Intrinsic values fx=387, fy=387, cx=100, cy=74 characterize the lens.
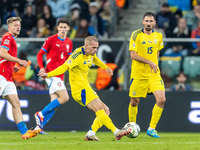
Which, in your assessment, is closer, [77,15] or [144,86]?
[144,86]

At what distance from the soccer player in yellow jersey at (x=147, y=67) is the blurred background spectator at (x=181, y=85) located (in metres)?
2.21

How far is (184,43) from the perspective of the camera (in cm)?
1008

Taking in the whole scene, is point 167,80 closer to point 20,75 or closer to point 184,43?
point 184,43

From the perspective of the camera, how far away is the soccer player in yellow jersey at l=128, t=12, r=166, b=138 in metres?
7.67

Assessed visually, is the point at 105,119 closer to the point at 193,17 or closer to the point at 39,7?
the point at 193,17

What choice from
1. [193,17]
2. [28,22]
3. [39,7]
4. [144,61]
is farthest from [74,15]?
[144,61]

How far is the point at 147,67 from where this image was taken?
25.6 feet

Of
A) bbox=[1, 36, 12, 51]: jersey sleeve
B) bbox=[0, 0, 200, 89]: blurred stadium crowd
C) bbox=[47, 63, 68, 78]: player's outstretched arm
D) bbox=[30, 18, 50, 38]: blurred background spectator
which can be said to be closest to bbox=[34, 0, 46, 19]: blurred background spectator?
bbox=[0, 0, 200, 89]: blurred stadium crowd

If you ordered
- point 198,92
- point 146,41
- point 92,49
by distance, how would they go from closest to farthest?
point 92,49 → point 146,41 → point 198,92

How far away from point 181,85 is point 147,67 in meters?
2.46

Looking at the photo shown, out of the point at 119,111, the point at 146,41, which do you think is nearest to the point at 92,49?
the point at 146,41

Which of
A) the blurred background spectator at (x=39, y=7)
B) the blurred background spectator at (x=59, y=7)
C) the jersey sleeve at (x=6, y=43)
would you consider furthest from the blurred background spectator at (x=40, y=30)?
the jersey sleeve at (x=6, y=43)

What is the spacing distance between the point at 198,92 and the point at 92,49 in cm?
392

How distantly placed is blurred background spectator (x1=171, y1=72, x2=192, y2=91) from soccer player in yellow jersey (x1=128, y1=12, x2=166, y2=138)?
2.21 meters
